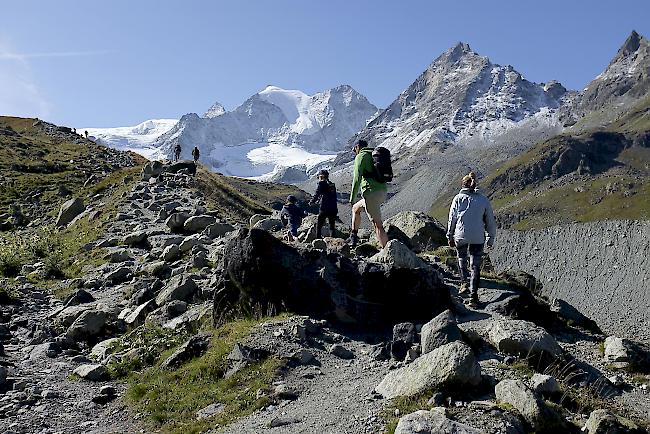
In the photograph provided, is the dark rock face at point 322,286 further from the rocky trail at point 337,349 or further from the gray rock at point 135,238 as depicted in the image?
the gray rock at point 135,238

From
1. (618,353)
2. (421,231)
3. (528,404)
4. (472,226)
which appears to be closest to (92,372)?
(472,226)

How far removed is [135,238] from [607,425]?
79.0ft

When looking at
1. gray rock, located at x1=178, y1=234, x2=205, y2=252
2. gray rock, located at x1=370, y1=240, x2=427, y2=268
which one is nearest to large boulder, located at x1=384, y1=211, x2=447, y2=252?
gray rock, located at x1=370, y1=240, x2=427, y2=268

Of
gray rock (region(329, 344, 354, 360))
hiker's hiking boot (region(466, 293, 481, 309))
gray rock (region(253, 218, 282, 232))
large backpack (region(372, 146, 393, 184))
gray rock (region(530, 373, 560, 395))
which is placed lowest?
gray rock (region(530, 373, 560, 395))

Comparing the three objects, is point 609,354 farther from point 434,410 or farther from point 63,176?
point 63,176

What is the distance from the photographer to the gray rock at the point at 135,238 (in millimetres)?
27736

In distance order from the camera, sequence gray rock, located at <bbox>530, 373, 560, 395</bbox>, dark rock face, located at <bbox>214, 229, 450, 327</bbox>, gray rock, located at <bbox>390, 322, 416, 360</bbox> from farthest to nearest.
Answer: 1. dark rock face, located at <bbox>214, 229, 450, 327</bbox>
2. gray rock, located at <bbox>390, 322, 416, 360</bbox>
3. gray rock, located at <bbox>530, 373, 560, 395</bbox>

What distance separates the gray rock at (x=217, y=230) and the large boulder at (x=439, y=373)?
18.1 metres

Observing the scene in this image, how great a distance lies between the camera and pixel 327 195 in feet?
61.8

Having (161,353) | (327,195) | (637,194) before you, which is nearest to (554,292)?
(327,195)

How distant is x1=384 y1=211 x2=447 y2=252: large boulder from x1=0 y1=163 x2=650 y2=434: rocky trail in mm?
617

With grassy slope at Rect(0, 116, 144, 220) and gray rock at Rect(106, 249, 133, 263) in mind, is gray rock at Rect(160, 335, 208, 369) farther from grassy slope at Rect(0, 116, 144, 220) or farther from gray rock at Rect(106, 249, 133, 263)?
grassy slope at Rect(0, 116, 144, 220)

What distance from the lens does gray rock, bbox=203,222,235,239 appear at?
25.8 metres

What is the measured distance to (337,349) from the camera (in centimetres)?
1123
